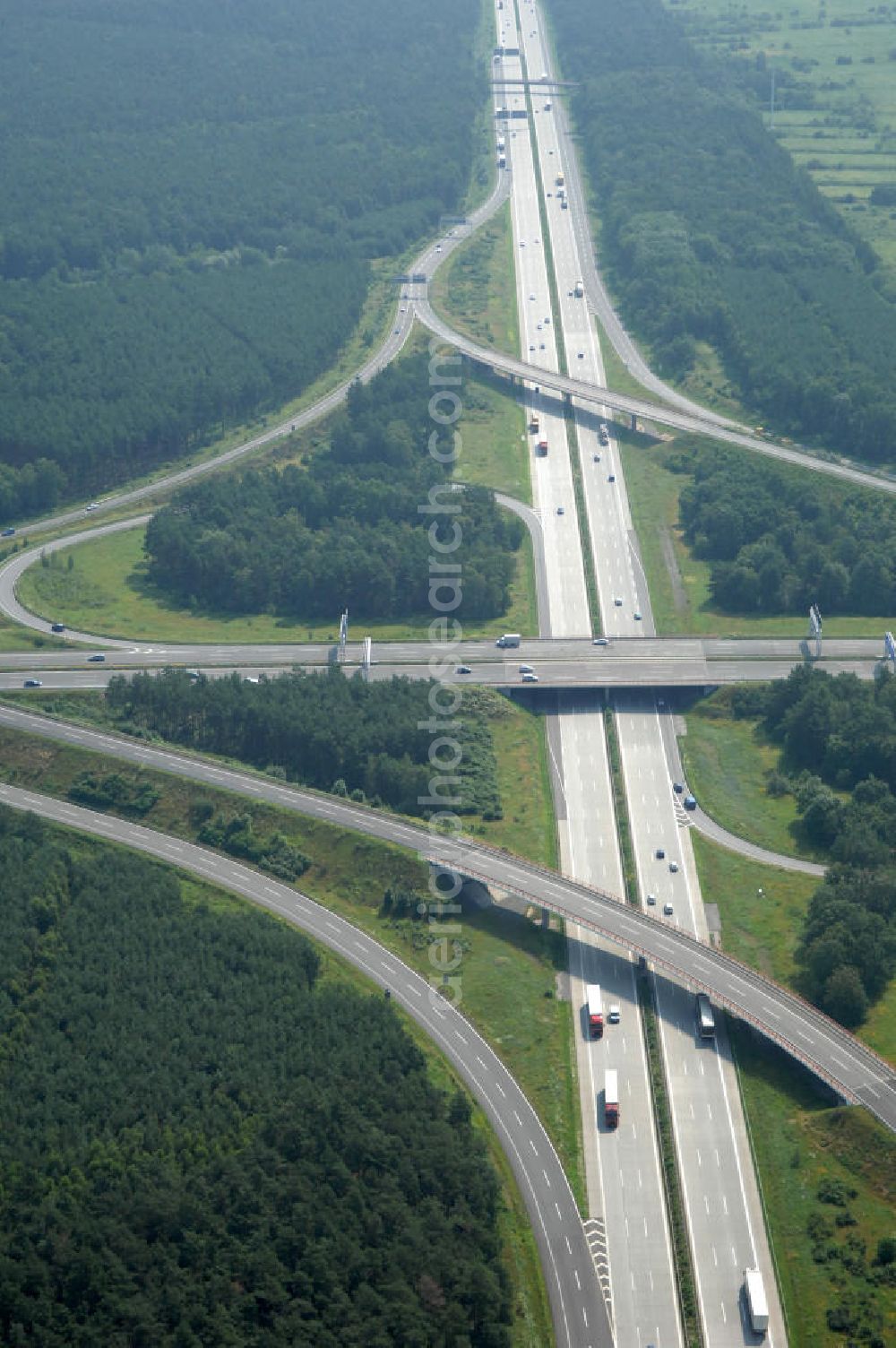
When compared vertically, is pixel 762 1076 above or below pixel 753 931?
below

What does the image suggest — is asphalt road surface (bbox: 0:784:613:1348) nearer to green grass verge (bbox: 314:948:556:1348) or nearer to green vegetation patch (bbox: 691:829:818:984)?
green grass verge (bbox: 314:948:556:1348)

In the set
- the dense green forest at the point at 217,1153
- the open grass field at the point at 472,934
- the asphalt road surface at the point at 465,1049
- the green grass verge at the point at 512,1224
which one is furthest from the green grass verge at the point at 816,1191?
the dense green forest at the point at 217,1153

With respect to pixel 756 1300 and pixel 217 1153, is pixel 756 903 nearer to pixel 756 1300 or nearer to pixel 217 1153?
pixel 756 1300

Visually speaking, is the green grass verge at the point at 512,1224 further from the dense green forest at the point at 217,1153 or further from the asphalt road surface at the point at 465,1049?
the dense green forest at the point at 217,1153

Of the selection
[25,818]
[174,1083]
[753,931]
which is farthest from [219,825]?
[753,931]

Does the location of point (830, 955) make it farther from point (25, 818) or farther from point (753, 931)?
point (25, 818)

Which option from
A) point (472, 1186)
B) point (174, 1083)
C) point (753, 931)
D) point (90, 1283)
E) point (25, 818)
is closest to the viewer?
point (90, 1283)

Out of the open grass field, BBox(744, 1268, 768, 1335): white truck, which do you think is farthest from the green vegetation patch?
BBox(744, 1268, 768, 1335): white truck

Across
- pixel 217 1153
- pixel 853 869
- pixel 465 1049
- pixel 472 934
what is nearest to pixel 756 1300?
pixel 465 1049
